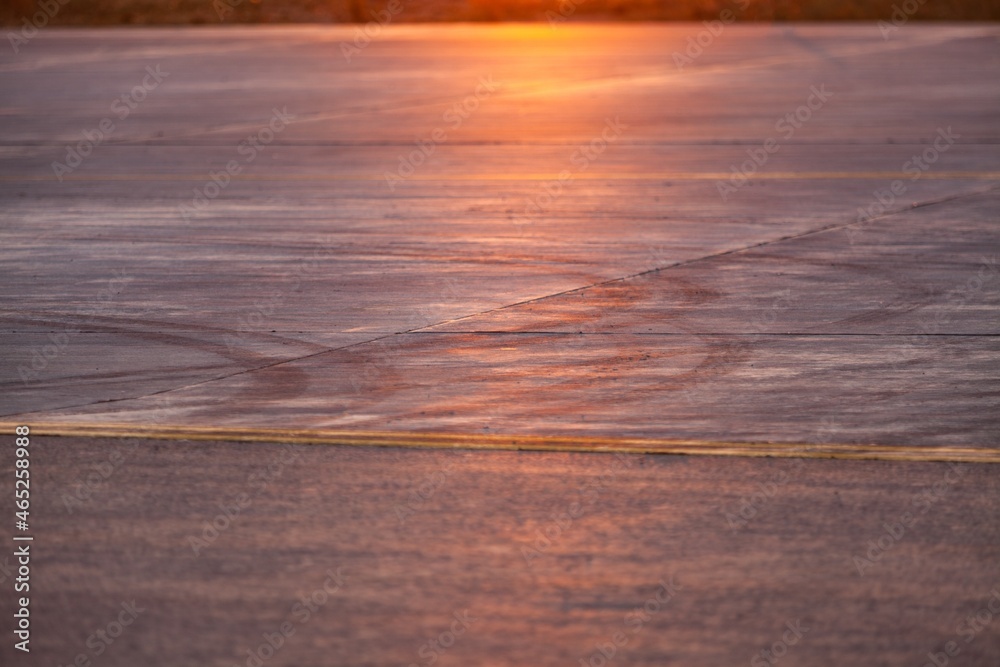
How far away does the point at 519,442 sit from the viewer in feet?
21.0

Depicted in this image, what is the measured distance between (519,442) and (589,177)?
330 inches

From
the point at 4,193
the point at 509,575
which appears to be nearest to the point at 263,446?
the point at 509,575

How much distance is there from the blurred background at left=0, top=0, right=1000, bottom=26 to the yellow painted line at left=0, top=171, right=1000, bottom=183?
30.4 metres

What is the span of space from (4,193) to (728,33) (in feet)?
87.0

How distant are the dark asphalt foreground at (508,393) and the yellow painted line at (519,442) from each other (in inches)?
1.3

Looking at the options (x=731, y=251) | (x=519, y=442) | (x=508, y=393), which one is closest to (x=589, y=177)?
(x=731, y=251)

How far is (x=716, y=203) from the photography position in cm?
1294

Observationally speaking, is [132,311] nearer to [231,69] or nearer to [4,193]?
[4,193]

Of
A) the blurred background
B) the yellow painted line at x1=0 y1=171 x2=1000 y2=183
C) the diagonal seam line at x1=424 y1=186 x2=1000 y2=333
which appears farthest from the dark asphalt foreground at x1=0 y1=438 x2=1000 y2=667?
the blurred background

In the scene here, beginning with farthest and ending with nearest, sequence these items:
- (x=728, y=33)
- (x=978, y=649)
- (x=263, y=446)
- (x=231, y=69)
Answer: (x=728, y=33)
(x=231, y=69)
(x=263, y=446)
(x=978, y=649)

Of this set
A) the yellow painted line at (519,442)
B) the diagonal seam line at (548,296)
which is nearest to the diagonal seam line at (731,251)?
the diagonal seam line at (548,296)

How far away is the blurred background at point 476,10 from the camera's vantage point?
147 feet

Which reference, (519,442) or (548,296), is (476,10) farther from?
(519,442)

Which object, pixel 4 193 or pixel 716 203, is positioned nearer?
pixel 716 203
